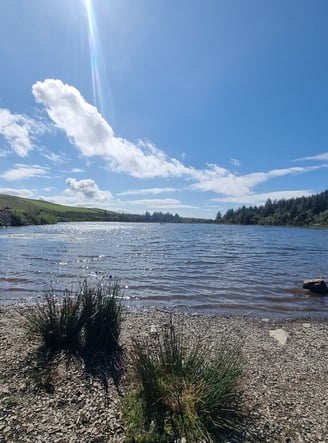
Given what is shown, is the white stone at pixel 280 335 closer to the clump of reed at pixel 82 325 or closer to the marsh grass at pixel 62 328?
the clump of reed at pixel 82 325

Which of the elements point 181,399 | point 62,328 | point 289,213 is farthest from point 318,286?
point 289,213

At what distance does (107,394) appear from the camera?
15.8 ft

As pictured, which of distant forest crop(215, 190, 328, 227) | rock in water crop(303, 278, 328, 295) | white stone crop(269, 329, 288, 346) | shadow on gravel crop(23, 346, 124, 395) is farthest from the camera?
distant forest crop(215, 190, 328, 227)

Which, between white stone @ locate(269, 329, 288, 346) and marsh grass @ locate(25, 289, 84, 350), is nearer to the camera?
marsh grass @ locate(25, 289, 84, 350)

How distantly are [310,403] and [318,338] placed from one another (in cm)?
469

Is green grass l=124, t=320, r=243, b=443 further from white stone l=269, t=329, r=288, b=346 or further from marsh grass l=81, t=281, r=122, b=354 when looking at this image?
white stone l=269, t=329, r=288, b=346

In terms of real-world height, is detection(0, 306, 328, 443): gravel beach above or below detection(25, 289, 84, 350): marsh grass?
below

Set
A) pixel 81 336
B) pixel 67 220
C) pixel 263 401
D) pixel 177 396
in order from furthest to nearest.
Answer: pixel 67 220 → pixel 81 336 → pixel 263 401 → pixel 177 396

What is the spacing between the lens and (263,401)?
499cm

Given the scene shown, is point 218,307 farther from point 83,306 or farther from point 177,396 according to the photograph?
point 177,396

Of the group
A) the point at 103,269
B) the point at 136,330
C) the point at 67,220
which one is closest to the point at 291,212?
the point at 67,220

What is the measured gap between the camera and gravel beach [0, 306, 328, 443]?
3967 millimetres

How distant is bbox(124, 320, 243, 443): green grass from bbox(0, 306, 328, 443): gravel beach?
29cm

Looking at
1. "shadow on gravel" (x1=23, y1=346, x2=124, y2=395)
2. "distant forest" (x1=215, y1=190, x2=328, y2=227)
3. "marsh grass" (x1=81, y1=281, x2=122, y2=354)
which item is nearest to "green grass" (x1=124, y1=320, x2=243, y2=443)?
"shadow on gravel" (x1=23, y1=346, x2=124, y2=395)
